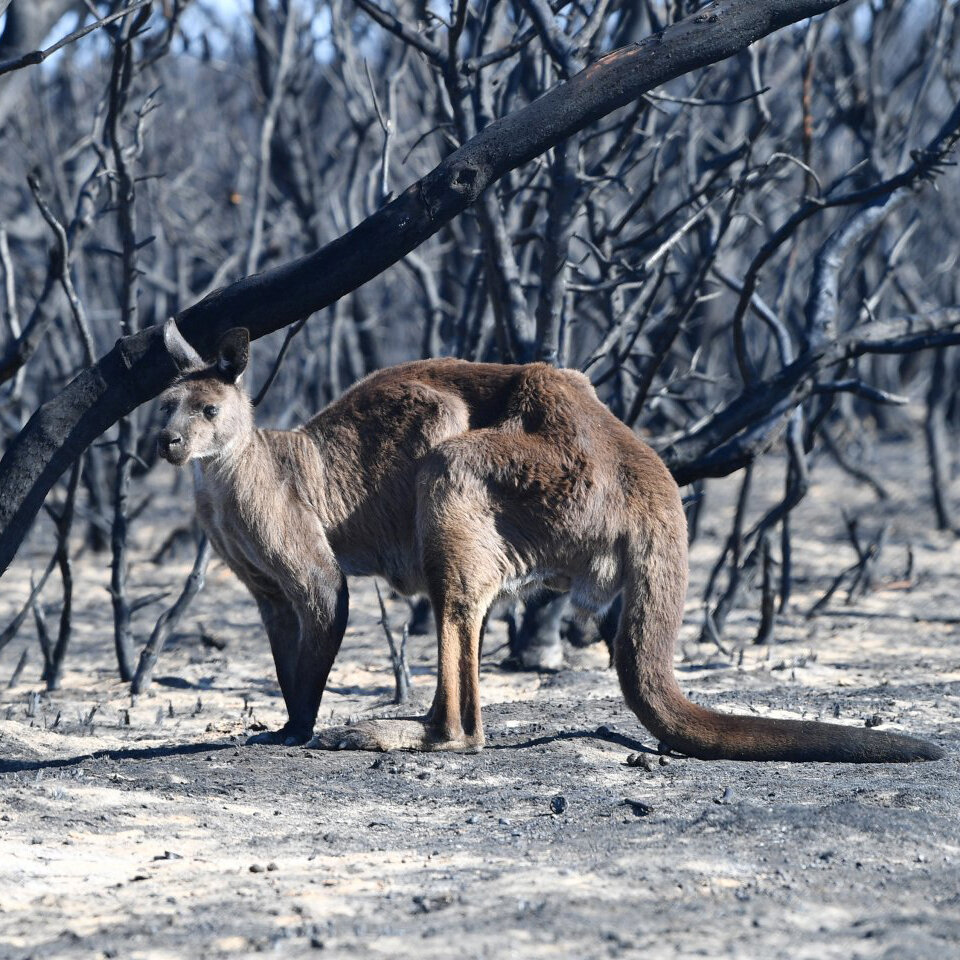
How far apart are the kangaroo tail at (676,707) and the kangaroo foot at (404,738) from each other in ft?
2.06

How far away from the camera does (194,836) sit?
4113 mm

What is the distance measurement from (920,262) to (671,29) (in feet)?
52.0

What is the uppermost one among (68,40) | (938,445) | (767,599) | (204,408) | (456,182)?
(68,40)

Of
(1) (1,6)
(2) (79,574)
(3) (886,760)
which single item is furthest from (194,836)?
(2) (79,574)

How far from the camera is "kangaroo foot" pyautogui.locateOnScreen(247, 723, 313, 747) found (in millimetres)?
5227

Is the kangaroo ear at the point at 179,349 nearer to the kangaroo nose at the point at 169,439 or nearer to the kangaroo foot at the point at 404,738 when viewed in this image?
the kangaroo nose at the point at 169,439

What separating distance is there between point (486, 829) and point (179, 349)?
6.33 ft

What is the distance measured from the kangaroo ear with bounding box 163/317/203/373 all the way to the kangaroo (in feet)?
0.04

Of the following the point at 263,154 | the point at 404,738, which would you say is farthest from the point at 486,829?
the point at 263,154

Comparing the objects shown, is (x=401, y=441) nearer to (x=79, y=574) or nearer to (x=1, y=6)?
(x=1, y=6)

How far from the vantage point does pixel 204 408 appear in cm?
513

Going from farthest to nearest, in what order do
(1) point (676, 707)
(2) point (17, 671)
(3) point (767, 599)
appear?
(3) point (767, 599) → (2) point (17, 671) → (1) point (676, 707)

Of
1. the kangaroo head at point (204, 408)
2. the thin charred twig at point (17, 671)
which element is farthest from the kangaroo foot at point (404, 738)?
the thin charred twig at point (17, 671)

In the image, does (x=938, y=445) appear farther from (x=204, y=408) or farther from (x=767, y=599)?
(x=204, y=408)
